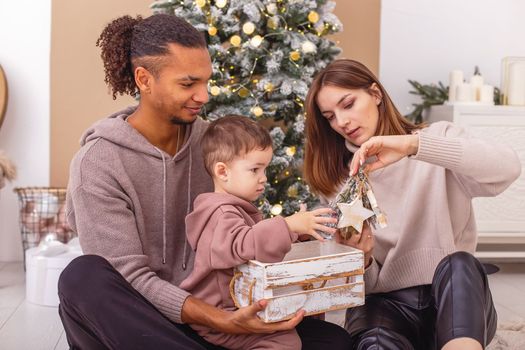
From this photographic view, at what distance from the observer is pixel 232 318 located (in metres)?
1.54

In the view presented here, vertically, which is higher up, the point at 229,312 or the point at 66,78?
the point at 66,78

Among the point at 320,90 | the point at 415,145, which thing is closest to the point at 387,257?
the point at 415,145

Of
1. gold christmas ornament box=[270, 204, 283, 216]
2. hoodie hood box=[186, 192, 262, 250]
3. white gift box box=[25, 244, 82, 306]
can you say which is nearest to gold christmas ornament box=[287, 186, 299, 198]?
gold christmas ornament box=[270, 204, 283, 216]

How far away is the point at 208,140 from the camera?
68.7 inches

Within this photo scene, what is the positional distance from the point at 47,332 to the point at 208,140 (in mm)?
1438

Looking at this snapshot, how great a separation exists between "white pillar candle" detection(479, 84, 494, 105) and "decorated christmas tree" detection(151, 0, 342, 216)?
101cm

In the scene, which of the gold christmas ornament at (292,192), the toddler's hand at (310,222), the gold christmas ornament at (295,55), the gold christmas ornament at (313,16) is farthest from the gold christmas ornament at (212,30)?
the toddler's hand at (310,222)

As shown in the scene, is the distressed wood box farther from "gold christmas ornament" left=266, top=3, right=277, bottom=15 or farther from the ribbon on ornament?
"gold christmas ornament" left=266, top=3, right=277, bottom=15

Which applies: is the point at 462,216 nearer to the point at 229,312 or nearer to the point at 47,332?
the point at 229,312

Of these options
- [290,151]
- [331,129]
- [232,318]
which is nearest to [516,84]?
[290,151]

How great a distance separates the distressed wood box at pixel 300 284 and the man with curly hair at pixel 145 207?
4 centimetres

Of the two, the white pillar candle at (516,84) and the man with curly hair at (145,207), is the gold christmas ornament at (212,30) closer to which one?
the man with curly hair at (145,207)

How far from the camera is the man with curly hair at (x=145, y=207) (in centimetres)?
151

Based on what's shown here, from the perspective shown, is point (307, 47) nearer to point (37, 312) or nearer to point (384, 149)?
point (384, 149)
